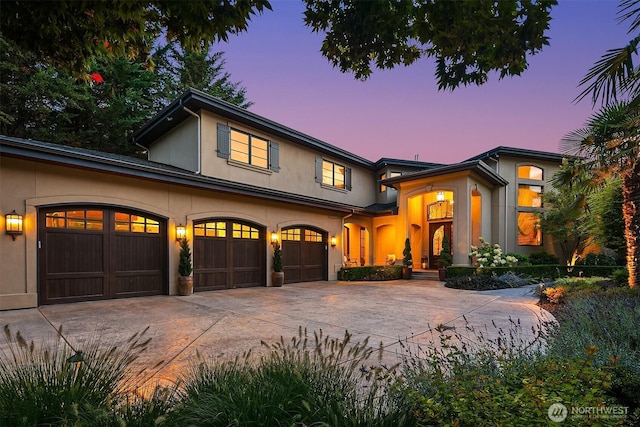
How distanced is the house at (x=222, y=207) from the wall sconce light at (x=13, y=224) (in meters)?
0.03

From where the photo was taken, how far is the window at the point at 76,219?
341 inches

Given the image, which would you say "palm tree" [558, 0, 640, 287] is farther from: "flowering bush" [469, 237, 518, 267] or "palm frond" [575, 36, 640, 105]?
"flowering bush" [469, 237, 518, 267]

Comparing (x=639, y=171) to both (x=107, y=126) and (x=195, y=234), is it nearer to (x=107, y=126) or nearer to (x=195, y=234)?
(x=195, y=234)

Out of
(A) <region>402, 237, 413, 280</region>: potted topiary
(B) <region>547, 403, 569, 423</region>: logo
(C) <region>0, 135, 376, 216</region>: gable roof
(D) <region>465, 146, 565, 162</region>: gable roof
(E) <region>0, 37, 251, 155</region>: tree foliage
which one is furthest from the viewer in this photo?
(D) <region>465, 146, 565, 162</region>: gable roof

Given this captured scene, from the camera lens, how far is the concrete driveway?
5.03 meters

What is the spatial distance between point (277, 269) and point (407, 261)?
7.04 metres

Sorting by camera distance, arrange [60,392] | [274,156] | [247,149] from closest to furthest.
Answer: [60,392]
[247,149]
[274,156]

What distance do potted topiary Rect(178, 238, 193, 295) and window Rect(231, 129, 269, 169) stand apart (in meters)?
4.41

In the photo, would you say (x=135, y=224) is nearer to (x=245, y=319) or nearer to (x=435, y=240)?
(x=245, y=319)

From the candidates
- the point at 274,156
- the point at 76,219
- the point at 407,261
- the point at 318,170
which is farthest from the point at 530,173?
the point at 76,219

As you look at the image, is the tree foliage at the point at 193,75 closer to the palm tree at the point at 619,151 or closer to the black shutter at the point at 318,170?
the black shutter at the point at 318,170

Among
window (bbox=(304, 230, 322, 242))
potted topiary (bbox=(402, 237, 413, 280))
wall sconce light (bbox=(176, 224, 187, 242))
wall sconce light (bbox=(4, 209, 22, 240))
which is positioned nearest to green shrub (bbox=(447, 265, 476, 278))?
potted topiary (bbox=(402, 237, 413, 280))

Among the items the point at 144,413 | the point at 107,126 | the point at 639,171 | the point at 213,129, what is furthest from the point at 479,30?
the point at 107,126

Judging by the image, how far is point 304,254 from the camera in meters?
15.1
